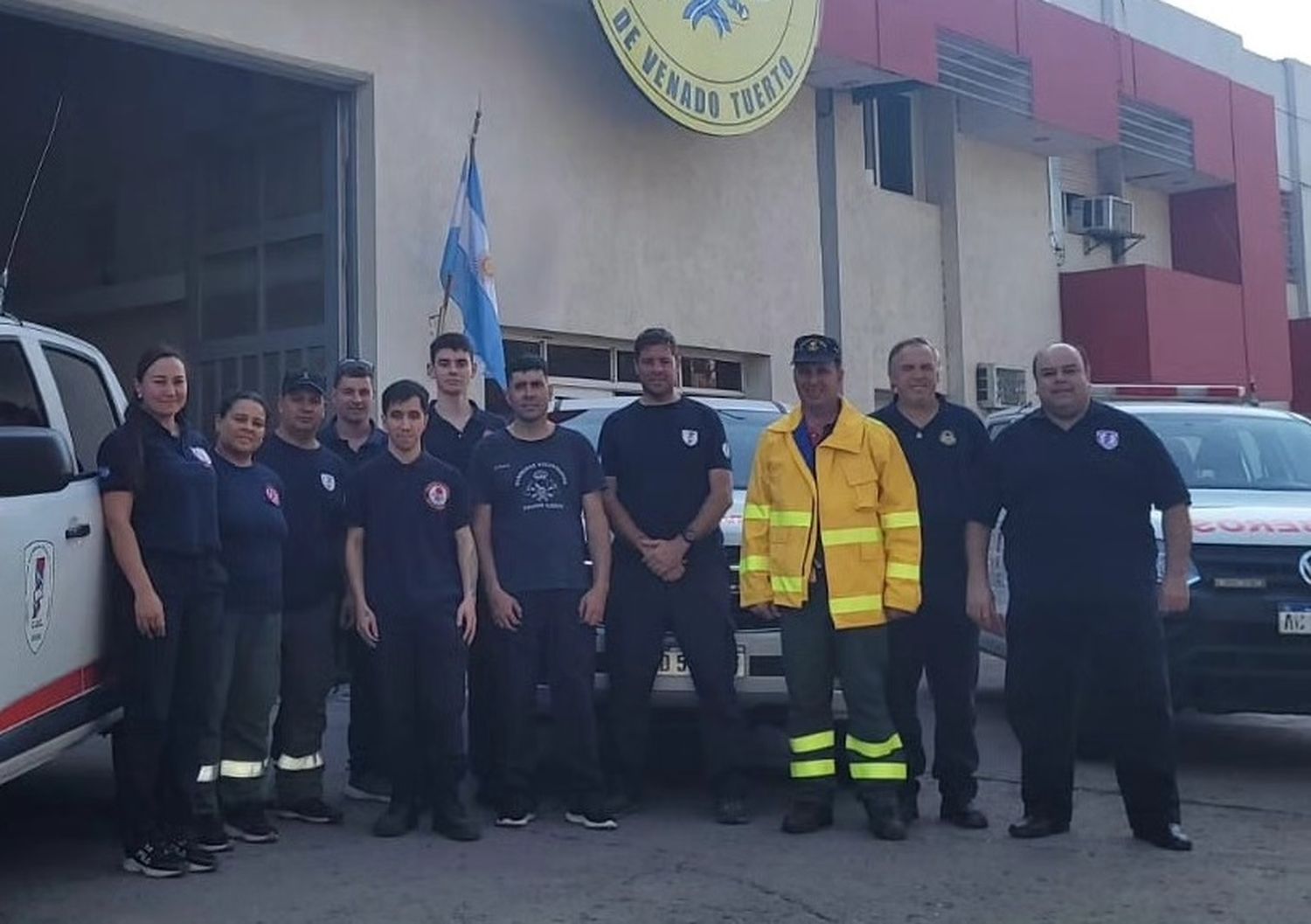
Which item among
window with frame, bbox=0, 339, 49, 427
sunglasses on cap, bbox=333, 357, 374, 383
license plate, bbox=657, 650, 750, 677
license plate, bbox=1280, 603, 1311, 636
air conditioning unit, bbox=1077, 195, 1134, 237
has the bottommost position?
license plate, bbox=657, 650, 750, 677

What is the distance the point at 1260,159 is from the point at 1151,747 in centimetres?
1959

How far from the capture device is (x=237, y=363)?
14.1m

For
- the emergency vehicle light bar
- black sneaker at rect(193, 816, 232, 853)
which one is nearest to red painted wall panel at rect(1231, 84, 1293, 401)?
the emergency vehicle light bar

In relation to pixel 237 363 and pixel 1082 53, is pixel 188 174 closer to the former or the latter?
pixel 237 363

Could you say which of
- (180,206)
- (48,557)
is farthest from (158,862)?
(180,206)

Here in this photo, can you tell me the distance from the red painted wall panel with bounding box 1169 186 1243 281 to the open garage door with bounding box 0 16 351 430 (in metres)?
14.8

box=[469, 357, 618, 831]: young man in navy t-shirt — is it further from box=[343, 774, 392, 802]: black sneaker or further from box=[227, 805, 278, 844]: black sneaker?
box=[227, 805, 278, 844]: black sneaker

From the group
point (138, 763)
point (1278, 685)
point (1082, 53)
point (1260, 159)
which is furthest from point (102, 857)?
point (1260, 159)

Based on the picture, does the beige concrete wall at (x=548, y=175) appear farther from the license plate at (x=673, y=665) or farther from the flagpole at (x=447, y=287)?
the license plate at (x=673, y=665)

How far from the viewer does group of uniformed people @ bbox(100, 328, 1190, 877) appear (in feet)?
19.3

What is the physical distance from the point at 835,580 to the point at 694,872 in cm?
124

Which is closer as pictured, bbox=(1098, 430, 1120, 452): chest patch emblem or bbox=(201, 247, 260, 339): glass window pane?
bbox=(1098, 430, 1120, 452): chest patch emblem

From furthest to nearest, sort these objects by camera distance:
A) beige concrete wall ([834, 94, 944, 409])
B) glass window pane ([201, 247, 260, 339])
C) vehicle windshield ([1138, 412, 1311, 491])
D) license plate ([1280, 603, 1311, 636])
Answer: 1. beige concrete wall ([834, 94, 944, 409])
2. glass window pane ([201, 247, 260, 339])
3. vehicle windshield ([1138, 412, 1311, 491])
4. license plate ([1280, 603, 1311, 636])

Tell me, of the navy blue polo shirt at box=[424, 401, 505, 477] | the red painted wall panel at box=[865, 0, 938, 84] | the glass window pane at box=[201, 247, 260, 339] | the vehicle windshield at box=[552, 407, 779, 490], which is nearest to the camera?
the navy blue polo shirt at box=[424, 401, 505, 477]
